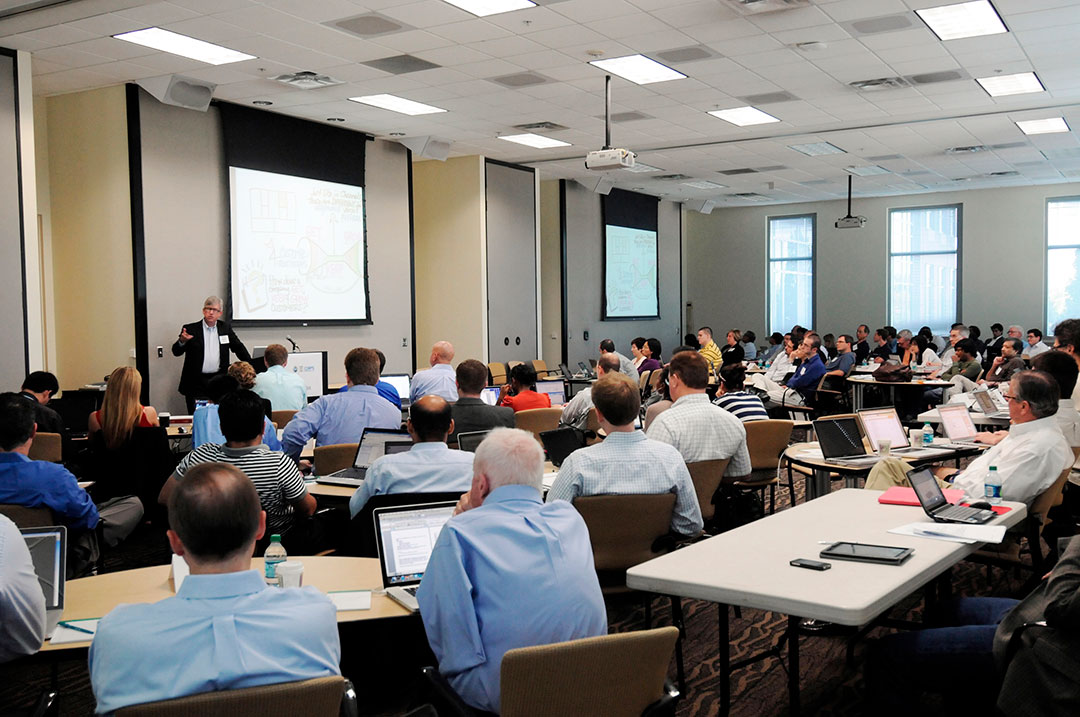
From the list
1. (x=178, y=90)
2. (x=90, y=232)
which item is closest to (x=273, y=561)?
(x=178, y=90)

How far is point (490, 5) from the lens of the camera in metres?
7.17

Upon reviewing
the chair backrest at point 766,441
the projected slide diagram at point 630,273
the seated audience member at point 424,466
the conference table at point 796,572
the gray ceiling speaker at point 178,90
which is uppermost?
the gray ceiling speaker at point 178,90

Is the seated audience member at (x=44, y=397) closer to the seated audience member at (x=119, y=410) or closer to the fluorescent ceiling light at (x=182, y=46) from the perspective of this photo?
the seated audience member at (x=119, y=410)

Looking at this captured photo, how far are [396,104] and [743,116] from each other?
4123mm

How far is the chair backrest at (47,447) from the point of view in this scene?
5906 millimetres


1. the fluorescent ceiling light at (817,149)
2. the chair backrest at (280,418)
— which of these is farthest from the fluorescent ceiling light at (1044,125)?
the chair backrest at (280,418)

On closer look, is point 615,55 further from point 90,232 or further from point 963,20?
point 90,232

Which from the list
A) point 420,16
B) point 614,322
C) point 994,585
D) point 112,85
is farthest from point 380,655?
point 614,322

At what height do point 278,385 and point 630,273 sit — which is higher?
point 630,273

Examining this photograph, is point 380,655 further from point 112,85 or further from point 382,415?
point 112,85

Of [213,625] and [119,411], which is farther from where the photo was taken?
[119,411]

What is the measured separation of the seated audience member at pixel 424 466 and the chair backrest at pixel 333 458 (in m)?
1.34

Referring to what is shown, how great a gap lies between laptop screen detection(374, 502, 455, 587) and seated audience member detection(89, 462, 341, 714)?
0.97 meters

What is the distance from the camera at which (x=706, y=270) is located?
2186 centimetres
